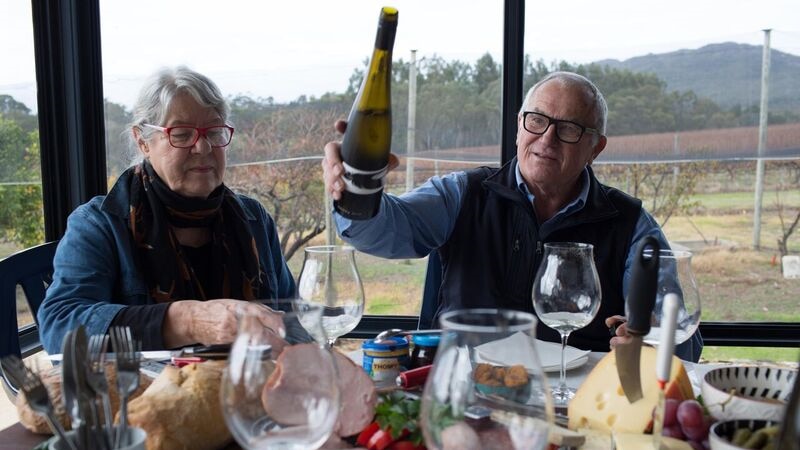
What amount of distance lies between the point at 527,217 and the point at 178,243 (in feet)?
3.19

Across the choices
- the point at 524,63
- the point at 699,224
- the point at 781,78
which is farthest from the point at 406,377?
the point at 781,78

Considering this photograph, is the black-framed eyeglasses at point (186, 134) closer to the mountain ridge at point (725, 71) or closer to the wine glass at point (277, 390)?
the wine glass at point (277, 390)

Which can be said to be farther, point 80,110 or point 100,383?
point 80,110

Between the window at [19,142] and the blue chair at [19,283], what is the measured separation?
2.74 feet

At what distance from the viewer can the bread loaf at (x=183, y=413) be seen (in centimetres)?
90

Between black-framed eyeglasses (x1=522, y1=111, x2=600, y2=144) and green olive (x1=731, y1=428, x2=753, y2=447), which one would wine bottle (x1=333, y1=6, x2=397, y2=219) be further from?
green olive (x1=731, y1=428, x2=753, y2=447)

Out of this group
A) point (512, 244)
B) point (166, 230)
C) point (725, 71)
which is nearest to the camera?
point (166, 230)

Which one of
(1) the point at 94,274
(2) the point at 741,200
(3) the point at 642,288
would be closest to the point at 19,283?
(1) the point at 94,274

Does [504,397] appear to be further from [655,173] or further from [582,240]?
[655,173]

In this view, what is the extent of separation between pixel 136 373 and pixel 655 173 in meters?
2.48

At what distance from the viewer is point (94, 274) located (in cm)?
173

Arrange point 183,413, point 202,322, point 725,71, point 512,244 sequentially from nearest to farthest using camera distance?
1. point 183,413
2. point 202,322
3. point 512,244
4. point 725,71

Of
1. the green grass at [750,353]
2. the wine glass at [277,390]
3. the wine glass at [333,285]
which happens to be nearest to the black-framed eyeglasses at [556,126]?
the wine glass at [333,285]

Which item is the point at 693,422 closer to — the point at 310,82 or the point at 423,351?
the point at 423,351
